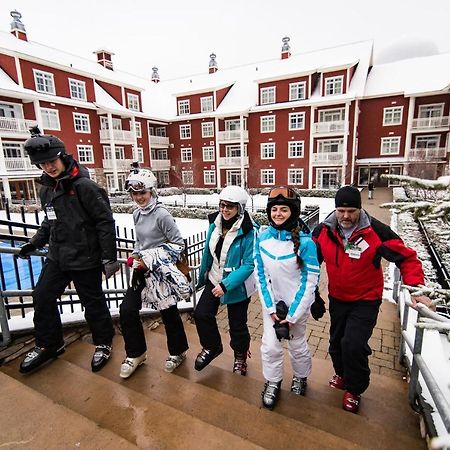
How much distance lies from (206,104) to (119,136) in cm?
955

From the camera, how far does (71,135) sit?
2344 centimetres

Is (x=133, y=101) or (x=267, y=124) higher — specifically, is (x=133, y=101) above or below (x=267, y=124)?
above

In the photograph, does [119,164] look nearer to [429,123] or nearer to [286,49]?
[286,49]

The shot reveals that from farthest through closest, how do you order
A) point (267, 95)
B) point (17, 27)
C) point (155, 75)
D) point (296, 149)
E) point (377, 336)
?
point (155, 75) → point (267, 95) → point (296, 149) → point (17, 27) → point (377, 336)

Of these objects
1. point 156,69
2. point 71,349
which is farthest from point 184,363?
point 156,69

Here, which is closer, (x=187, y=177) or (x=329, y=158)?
(x=329, y=158)

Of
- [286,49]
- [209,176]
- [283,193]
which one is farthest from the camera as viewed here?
[209,176]

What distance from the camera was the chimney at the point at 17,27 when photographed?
2148 centimetres

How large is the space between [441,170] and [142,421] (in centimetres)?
2837

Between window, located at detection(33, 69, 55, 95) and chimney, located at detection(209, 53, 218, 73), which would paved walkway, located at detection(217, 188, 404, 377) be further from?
chimney, located at detection(209, 53, 218, 73)

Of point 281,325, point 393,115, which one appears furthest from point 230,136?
point 281,325

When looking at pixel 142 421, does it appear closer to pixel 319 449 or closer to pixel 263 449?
pixel 263 449

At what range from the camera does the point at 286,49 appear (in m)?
28.2

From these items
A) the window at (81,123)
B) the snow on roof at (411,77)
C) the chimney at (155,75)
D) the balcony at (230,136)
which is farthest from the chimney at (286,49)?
the window at (81,123)
